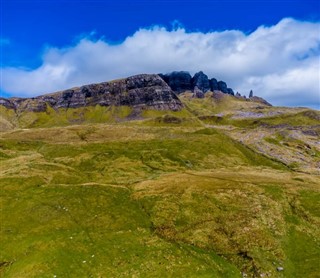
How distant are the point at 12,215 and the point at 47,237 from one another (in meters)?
15.7

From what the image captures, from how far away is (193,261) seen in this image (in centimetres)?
5166

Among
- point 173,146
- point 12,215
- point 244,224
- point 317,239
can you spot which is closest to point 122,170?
point 173,146

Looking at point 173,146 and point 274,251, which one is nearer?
point 274,251

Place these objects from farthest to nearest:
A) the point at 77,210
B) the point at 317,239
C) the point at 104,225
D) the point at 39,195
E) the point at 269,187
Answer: the point at 269,187 → the point at 39,195 → the point at 77,210 → the point at 104,225 → the point at 317,239

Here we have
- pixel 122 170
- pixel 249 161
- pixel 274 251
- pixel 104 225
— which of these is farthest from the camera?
pixel 249 161

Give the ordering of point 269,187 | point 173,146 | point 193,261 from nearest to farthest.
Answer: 1. point 193,261
2. point 269,187
3. point 173,146

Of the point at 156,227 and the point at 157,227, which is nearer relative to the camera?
the point at 157,227

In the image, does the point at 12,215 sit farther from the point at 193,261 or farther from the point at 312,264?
the point at 312,264

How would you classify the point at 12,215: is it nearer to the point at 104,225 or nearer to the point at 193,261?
the point at 104,225

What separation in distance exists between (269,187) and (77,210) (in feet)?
163

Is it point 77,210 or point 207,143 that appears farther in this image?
point 207,143

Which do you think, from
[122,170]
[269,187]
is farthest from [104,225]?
[122,170]

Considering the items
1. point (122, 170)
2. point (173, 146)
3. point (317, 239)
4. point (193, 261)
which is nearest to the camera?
point (193, 261)

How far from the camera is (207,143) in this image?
198 meters
